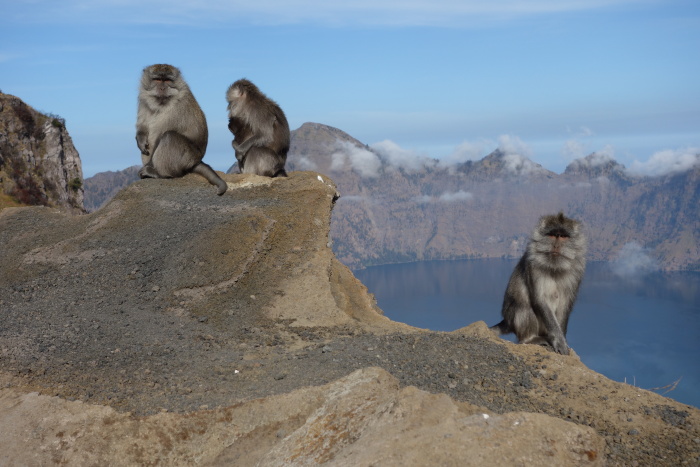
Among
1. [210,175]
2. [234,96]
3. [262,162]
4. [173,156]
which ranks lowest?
[210,175]

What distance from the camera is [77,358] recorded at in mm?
6781

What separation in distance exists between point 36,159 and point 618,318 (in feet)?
449

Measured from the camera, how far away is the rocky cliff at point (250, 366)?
4438 mm

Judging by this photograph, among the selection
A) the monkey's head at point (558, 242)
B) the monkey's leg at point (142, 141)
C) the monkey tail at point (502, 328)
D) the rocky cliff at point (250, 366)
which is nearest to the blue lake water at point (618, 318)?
the monkey tail at point (502, 328)

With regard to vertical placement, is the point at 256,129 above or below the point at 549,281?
above

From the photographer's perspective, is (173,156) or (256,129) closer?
(173,156)

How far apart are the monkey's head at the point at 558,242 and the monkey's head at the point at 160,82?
6.99 metres

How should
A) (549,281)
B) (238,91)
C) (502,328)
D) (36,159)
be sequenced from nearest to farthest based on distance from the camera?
(549,281)
(502,328)
(238,91)
(36,159)

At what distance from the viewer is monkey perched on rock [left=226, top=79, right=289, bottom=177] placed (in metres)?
13.5

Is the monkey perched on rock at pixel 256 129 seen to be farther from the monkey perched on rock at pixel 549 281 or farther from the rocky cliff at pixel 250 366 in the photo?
the monkey perched on rock at pixel 549 281

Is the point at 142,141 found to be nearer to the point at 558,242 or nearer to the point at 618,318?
the point at 558,242

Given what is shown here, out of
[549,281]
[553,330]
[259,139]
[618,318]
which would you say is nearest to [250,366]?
[553,330]

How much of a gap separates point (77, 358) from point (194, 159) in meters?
6.11

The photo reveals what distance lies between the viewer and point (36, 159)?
33.3 metres
